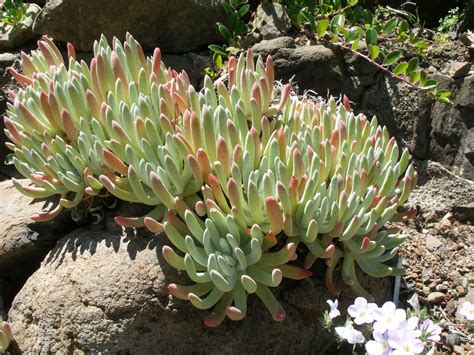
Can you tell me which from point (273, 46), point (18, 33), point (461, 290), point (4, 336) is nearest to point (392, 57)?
point (273, 46)

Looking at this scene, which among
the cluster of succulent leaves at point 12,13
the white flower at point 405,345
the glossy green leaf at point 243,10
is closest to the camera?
the white flower at point 405,345

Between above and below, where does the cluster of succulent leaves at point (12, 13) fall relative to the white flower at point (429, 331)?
above

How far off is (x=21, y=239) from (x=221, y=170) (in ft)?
3.33

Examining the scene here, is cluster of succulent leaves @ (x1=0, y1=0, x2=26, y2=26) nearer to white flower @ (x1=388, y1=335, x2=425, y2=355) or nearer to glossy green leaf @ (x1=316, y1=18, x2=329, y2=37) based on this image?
glossy green leaf @ (x1=316, y1=18, x2=329, y2=37)

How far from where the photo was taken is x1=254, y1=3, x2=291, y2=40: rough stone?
378 cm

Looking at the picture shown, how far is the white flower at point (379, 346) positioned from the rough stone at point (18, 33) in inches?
117

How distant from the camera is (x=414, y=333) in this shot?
1875 millimetres

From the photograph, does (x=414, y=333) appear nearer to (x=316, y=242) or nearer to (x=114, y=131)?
(x=316, y=242)

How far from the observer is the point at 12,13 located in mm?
3854

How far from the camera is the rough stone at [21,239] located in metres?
2.65

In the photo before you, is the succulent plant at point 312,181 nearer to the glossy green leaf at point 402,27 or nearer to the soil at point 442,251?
the soil at point 442,251

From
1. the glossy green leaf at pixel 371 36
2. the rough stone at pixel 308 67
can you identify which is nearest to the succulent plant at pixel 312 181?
the rough stone at pixel 308 67

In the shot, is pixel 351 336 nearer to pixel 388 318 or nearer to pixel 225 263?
pixel 388 318

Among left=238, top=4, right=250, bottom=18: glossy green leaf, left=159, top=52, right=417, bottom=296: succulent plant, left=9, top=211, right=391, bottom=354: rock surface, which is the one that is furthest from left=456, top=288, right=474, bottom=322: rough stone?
left=238, top=4, right=250, bottom=18: glossy green leaf
